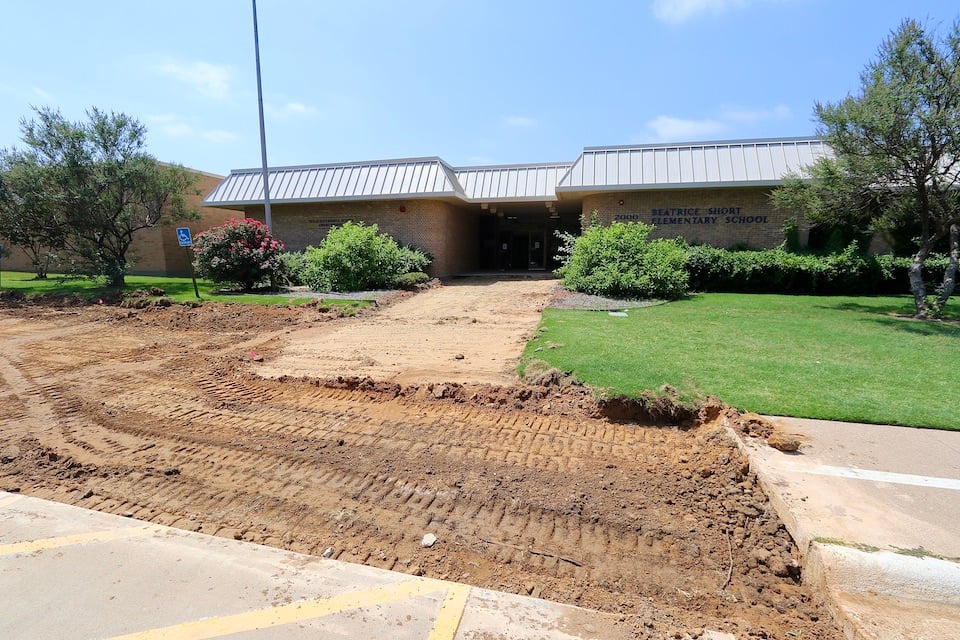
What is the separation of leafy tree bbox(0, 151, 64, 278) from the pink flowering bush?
554 cm

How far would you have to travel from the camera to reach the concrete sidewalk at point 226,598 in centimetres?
236

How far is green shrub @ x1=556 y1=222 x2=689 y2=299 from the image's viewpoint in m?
13.9

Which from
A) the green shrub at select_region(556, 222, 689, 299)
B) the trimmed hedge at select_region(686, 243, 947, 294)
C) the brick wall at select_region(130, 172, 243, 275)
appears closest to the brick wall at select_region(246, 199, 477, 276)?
the brick wall at select_region(130, 172, 243, 275)

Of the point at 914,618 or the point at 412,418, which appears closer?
the point at 914,618

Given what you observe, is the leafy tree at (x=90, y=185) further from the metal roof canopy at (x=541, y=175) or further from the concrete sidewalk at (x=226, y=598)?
the concrete sidewalk at (x=226, y=598)

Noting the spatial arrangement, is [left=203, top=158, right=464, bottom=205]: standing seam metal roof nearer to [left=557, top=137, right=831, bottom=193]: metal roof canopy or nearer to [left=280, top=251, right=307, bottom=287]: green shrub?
[left=280, top=251, right=307, bottom=287]: green shrub

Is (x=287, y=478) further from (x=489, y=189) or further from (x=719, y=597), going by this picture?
(x=489, y=189)

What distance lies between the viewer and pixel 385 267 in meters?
16.9

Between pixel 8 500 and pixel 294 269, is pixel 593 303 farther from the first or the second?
pixel 294 269

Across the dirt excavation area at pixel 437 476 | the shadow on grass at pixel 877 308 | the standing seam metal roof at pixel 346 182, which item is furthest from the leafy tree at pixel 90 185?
the shadow on grass at pixel 877 308

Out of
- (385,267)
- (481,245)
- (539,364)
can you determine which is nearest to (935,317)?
(539,364)

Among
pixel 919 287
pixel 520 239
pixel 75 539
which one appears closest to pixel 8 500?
pixel 75 539

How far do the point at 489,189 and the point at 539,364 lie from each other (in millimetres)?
17697

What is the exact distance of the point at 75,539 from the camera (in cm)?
310
